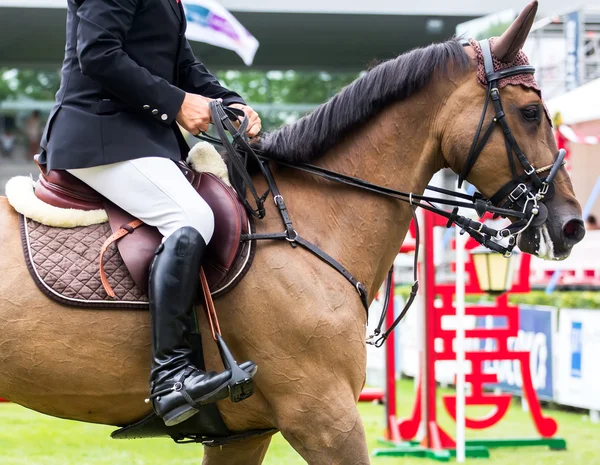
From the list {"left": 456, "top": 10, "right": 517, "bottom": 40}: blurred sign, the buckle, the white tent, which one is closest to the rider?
the buckle

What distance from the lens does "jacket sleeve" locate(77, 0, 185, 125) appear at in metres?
3.28

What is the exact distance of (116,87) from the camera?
131 inches

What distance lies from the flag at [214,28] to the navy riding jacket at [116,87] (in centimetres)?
775

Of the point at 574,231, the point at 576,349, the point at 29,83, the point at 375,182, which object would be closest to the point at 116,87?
the point at 375,182

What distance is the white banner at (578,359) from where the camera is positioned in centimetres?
934

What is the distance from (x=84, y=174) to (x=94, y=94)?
35 centimetres

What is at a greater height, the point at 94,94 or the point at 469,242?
the point at 94,94

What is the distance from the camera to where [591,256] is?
13.9 metres

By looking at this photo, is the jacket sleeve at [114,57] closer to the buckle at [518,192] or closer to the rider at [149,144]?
the rider at [149,144]

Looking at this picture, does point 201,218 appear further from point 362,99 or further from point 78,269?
point 362,99

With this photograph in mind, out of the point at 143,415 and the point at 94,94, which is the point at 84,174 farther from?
the point at 143,415

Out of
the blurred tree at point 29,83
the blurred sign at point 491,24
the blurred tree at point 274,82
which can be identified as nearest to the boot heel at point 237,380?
the blurred sign at point 491,24

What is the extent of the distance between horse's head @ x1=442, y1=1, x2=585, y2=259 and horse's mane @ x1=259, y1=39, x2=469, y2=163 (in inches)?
5.8

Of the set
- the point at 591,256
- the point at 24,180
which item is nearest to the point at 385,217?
the point at 24,180
